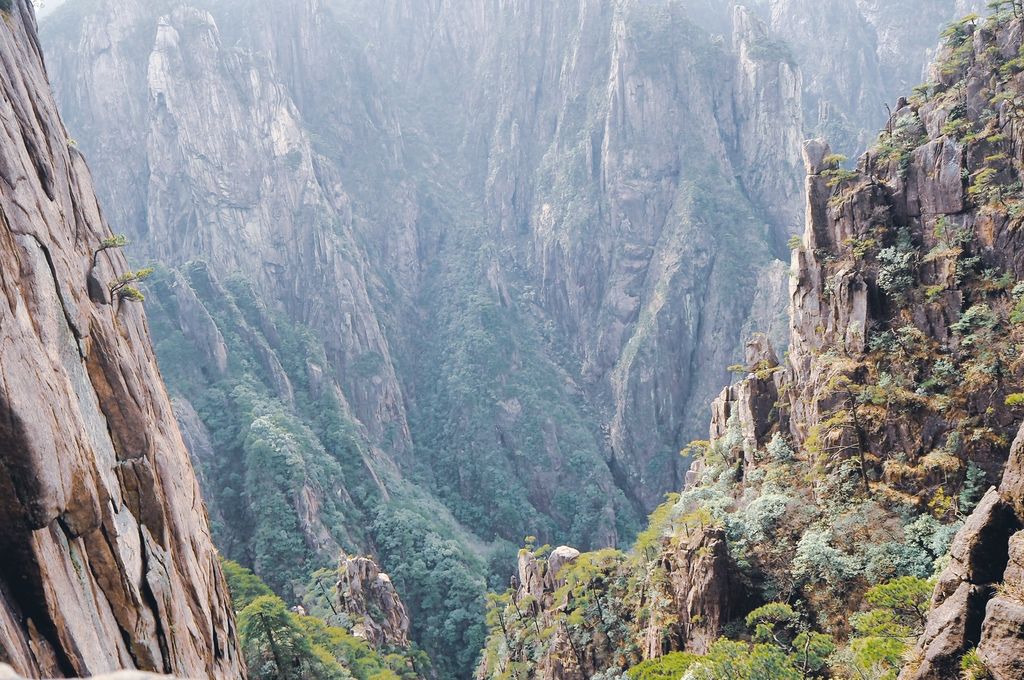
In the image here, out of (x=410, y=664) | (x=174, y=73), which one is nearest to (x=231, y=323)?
(x=174, y=73)

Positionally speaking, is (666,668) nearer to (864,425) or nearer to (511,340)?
(864,425)

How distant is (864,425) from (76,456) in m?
25.4

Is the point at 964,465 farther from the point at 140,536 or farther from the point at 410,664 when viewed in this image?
the point at 410,664

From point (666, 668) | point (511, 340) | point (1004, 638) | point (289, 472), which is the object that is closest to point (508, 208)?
point (511, 340)

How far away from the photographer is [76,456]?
14297 millimetres

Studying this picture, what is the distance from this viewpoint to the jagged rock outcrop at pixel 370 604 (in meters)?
51.5

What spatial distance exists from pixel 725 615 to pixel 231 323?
83.2m

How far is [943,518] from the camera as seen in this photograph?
23.9 m

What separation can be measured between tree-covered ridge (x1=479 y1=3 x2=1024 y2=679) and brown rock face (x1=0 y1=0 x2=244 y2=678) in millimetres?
14561

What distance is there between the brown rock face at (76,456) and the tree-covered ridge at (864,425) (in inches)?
573

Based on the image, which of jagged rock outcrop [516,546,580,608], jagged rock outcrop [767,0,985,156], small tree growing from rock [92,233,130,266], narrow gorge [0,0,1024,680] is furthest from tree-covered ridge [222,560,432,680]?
jagged rock outcrop [767,0,985,156]

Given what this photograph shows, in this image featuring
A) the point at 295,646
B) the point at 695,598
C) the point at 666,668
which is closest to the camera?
the point at 666,668

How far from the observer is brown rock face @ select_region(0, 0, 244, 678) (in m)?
12.3

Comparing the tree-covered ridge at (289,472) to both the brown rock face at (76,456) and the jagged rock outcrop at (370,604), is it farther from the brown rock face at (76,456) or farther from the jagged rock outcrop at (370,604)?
the brown rock face at (76,456)
